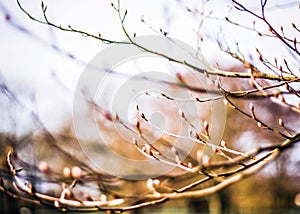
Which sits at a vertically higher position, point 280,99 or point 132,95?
point 132,95

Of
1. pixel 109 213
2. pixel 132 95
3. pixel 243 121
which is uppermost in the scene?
pixel 243 121

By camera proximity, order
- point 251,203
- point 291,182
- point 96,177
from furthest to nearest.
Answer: point 251,203 → point 291,182 → point 96,177

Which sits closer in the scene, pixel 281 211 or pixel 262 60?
pixel 262 60

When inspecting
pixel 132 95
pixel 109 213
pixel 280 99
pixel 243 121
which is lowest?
pixel 109 213

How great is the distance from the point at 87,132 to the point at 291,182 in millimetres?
19775

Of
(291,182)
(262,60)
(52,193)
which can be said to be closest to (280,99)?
(262,60)

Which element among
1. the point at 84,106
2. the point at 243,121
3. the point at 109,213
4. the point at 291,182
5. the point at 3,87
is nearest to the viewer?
the point at 109,213

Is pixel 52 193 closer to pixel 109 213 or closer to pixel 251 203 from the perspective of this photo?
pixel 109 213

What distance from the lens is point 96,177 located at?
1817mm

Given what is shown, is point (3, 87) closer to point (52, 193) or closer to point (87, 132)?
point (52, 193)

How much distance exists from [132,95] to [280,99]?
1.08 meters

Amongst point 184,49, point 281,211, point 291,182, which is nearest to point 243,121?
point 291,182

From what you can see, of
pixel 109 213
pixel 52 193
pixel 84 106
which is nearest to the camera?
pixel 109 213

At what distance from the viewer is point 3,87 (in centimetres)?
201
